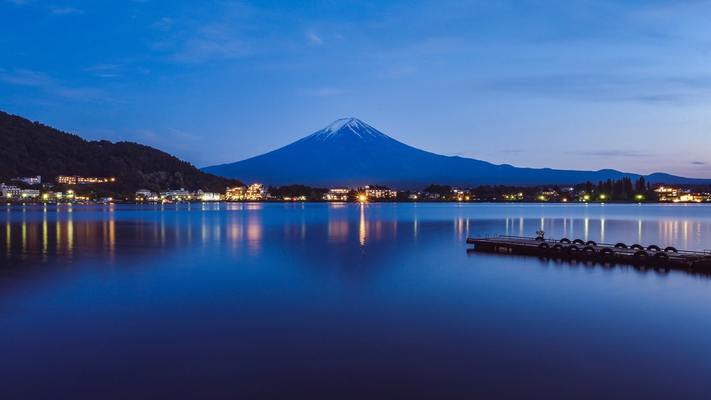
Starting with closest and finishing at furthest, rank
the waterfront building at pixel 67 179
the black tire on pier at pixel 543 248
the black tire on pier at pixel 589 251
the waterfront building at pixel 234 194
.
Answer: the black tire on pier at pixel 589 251 → the black tire on pier at pixel 543 248 → the waterfront building at pixel 67 179 → the waterfront building at pixel 234 194

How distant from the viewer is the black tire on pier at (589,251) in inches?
922

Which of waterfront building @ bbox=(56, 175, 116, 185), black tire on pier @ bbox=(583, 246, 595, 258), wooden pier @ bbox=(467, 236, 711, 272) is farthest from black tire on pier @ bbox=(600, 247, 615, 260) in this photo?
waterfront building @ bbox=(56, 175, 116, 185)

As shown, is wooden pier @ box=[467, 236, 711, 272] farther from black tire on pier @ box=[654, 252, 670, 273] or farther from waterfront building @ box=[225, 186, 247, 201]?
waterfront building @ box=[225, 186, 247, 201]

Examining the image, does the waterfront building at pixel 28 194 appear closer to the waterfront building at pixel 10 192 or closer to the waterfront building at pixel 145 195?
the waterfront building at pixel 10 192

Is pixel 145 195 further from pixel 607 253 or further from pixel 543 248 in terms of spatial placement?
pixel 607 253

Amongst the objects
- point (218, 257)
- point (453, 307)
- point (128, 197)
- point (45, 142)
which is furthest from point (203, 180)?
point (453, 307)

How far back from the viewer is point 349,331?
11164mm

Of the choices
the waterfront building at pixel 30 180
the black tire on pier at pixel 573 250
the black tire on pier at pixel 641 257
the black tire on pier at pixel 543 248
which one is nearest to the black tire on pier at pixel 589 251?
the black tire on pier at pixel 573 250

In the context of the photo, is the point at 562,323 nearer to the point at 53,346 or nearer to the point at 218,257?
the point at 53,346

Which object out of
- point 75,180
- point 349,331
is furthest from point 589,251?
point 75,180

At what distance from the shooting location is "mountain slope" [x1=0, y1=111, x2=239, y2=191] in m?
141

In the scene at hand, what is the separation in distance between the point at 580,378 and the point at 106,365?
7102mm

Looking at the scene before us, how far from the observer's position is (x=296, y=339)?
1054 centimetres

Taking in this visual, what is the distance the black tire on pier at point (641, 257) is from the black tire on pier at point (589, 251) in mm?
1874
